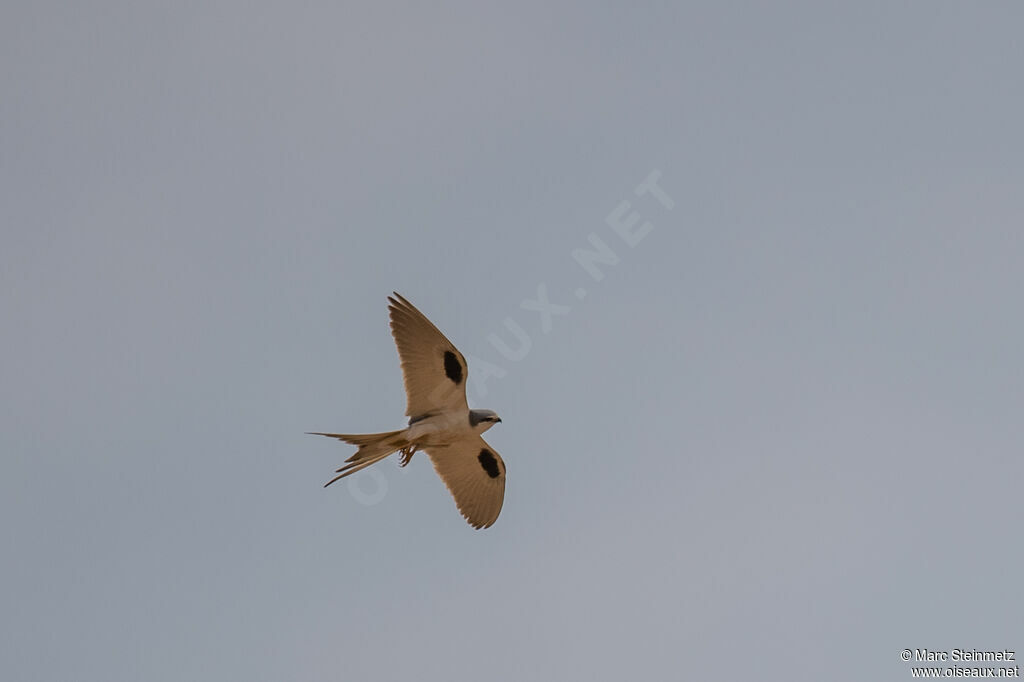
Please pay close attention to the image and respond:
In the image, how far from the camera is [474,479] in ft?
60.2

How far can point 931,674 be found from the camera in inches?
609

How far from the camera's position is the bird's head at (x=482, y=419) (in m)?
17.2

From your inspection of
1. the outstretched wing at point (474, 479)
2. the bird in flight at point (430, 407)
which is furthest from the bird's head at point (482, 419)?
the outstretched wing at point (474, 479)

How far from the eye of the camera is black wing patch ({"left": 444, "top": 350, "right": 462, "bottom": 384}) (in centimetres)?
1662

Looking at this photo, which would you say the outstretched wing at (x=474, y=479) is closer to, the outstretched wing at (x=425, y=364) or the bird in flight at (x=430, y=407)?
the bird in flight at (x=430, y=407)

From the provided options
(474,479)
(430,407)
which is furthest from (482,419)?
(474,479)

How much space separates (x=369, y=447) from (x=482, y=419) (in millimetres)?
2320

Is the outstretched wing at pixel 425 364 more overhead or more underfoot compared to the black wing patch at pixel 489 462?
more overhead

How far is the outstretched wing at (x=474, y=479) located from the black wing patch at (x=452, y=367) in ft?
5.39

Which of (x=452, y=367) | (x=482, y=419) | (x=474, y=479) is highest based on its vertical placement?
(x=452, y=367)

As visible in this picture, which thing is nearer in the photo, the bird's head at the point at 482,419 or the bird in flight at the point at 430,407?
the bird in flight at the point at 430,407

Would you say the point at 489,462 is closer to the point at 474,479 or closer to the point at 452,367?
the point at 474,479

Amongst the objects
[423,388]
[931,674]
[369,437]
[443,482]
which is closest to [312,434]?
[369,437]

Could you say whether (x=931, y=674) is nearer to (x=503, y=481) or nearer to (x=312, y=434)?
(x=503, y=481)
